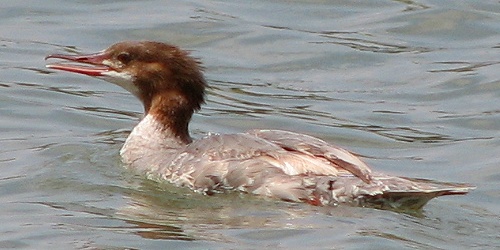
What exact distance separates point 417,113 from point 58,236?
5.36 metres

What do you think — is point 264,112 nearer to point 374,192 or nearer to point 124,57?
point 124,57

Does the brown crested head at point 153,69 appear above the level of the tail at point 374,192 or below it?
above

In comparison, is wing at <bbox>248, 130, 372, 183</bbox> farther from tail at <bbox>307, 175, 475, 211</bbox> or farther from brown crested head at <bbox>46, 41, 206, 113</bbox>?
brown crested head at <bbox>46, 41, 206, 113</bbox>

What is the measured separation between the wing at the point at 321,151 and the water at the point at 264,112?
0.29 m

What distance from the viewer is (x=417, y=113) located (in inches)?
539

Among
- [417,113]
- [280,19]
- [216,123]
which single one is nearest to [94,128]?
[216,123]

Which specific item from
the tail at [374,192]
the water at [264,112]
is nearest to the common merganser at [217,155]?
the tail at [374,192]

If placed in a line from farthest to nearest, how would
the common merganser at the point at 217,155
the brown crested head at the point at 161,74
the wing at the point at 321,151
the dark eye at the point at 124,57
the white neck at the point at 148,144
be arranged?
the dark eye at the point at 124,57, the brown crested head at the point at 161,74, the white neck at the point at 148,144, the wing at the point at 321,151, the common merganser at the point at 217,155

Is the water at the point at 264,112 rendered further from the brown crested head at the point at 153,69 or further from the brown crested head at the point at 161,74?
the brown crested head at the point at 153,69

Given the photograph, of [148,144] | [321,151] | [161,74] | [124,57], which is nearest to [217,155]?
[321,151]

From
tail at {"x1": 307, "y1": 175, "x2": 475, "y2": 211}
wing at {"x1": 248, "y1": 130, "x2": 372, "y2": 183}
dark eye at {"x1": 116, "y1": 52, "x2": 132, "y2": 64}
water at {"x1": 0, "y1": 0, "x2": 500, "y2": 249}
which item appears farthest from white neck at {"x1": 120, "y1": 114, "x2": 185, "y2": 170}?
tail at {"x1": 307, "y1": 175, "x2": 475, "y2": 211}

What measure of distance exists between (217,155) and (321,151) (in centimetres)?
75

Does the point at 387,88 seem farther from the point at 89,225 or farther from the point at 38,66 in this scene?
the point at 89,225

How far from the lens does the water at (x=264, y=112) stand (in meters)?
9.34
